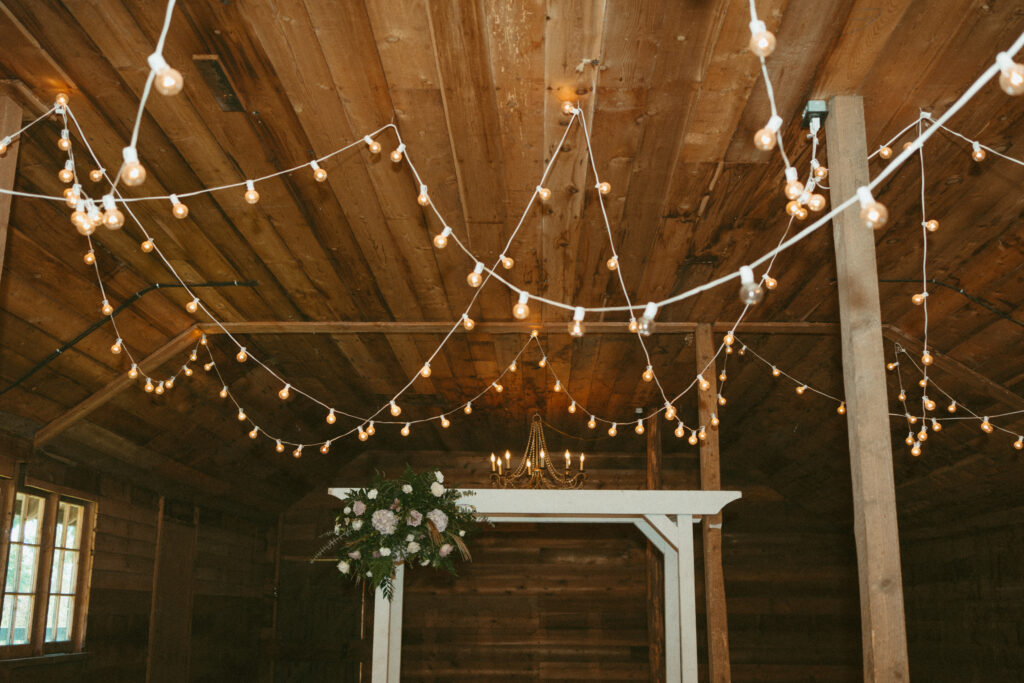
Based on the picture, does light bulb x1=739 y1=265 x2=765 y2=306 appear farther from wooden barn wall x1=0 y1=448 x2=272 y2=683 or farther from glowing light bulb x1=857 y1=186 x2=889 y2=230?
wooden barn wall x1=0 y1=448 x2=272 y2=683

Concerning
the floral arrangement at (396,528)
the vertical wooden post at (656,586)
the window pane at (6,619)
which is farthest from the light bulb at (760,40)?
the vertical wooden post at (656,586)

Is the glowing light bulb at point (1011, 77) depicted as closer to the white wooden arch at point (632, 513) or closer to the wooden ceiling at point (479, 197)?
the wooden ceiling at point (479, 197)

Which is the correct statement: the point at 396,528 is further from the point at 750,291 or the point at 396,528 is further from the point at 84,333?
the point at 750,291

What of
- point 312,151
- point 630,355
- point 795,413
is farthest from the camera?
point 795,413

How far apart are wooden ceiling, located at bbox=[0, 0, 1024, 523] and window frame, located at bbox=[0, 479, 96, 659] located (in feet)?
1.26

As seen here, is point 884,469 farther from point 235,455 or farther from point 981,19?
point 235,455

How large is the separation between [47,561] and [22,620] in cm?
42

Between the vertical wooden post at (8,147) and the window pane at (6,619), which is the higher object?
the vertical wooden post at (8,147)

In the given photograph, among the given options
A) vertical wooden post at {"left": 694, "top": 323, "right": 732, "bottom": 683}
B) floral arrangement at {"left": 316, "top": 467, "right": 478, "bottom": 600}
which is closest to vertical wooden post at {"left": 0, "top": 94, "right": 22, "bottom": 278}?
floral arrangement at {"left": 316, "top": 467, "right": 478, "bottom": 600}

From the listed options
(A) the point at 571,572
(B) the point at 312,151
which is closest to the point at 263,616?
(A) the point at 571,572

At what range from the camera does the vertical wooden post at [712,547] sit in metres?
5.18

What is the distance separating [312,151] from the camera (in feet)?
A: 12.0

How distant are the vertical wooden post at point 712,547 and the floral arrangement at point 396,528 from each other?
1608 millimetres

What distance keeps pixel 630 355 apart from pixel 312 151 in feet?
12.8
